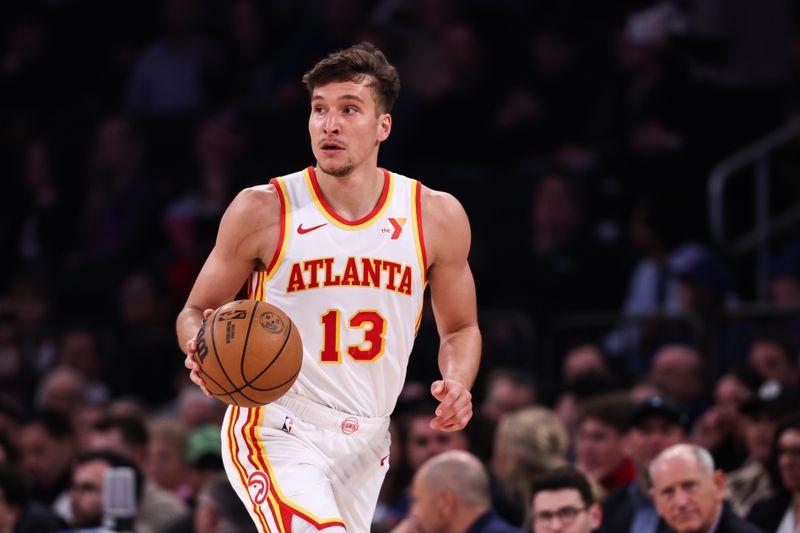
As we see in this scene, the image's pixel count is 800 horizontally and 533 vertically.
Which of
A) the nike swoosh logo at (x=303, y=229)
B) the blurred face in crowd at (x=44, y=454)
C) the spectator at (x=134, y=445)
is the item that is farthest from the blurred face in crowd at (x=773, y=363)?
the blurred face in crowd at (x=44, y=454)

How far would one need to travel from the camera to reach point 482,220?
41.4 feet

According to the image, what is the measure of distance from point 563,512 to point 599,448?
164 centimetres

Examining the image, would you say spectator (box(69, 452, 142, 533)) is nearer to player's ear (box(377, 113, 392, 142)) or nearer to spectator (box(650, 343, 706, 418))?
spectator (box(650, 343, 706, 418))

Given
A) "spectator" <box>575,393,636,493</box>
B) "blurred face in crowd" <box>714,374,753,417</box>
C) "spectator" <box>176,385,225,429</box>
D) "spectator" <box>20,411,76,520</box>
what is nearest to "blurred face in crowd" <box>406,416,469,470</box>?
"spectator" <box>575,393,636,493</box>

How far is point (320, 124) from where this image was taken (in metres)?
5.71

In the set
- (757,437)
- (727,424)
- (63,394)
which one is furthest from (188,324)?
(63,394)

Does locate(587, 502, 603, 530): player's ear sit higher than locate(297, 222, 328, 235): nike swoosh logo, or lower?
lower

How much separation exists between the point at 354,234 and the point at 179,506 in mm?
4228

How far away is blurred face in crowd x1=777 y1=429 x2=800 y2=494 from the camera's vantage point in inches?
300

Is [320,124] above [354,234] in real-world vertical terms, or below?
above

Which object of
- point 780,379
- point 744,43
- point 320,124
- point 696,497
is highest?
point 744,43

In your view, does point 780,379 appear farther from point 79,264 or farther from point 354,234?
point 79,264

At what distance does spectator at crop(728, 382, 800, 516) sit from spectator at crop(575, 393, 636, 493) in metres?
0.68

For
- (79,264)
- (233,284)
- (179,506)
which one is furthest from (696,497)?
(79,264)
